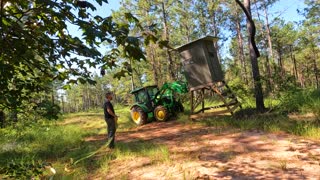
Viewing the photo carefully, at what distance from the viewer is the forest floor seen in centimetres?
528

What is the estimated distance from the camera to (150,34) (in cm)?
242

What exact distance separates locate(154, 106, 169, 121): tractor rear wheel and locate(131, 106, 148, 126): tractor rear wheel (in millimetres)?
641

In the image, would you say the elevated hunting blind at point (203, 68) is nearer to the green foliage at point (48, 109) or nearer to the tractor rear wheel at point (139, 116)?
the tractor rear wheel at point (139, 116)

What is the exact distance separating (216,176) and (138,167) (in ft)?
6.51

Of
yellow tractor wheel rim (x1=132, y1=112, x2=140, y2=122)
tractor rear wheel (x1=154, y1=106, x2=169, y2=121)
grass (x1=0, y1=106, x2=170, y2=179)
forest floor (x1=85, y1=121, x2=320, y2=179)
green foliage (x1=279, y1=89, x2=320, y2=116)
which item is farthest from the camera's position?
yellow tractor wheel rim (x1=132, y1=112, x2=140, y2=122)

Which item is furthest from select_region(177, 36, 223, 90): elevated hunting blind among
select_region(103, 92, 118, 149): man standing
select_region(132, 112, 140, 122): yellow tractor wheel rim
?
select_region(103, 92, 118, 149): man standing

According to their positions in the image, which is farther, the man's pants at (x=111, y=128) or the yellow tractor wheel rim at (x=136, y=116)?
the yellow tractor wheel rim at (x=136, y=116)

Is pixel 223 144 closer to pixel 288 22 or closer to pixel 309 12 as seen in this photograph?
pixel 309 12

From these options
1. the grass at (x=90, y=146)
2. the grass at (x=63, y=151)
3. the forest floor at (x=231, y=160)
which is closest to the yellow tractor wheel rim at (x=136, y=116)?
the grass at (x=63, y=151)

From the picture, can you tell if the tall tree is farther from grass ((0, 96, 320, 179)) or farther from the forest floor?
the forest floor

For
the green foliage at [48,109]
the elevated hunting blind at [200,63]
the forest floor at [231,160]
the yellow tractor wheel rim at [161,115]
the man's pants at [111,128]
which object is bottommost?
the forest floor at [231,160]

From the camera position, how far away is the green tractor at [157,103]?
13875 mm

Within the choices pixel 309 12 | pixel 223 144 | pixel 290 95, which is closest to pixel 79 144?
pixel 223 144

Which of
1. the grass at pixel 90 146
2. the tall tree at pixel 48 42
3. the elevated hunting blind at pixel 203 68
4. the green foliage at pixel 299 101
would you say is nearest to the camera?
the tall tree at pixel 48 42
